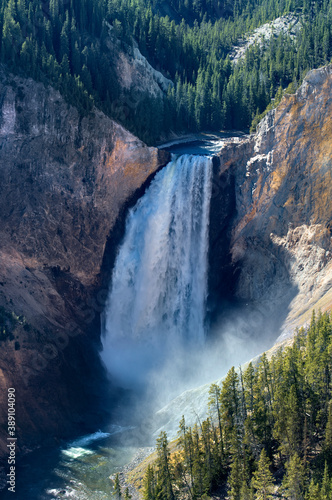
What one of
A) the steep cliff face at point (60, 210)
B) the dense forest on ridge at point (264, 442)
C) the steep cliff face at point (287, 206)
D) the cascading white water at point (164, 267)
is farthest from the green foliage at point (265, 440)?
the cascading white water at point (164, 267)

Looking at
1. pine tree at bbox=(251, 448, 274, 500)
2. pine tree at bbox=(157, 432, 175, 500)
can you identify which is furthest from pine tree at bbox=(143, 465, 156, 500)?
pine tree at bbox=(251, 448, 274, 500)

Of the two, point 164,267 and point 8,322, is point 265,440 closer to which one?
point 8,322

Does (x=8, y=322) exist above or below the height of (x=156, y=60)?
below

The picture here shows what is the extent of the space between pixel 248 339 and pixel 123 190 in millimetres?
22347

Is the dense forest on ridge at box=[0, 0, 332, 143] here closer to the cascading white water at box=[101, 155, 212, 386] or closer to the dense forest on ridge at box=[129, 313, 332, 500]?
the cascading white water at box=[101, 155, 212, 386]

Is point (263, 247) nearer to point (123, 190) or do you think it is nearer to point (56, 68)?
point (123, 190)

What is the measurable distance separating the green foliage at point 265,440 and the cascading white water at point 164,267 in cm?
2301

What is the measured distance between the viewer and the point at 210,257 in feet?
225

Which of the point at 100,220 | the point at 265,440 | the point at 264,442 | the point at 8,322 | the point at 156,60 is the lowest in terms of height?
the point at 264,442

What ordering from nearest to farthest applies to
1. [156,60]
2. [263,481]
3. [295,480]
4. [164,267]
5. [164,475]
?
[295,480] → [263,481] → [164,475] → [164,267] → [156,60]

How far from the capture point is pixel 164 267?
68188 mm

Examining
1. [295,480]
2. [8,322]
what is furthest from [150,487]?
[8,322]

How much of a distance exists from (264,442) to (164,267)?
100 ft

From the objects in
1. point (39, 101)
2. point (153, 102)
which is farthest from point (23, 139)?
point (153, 102)
